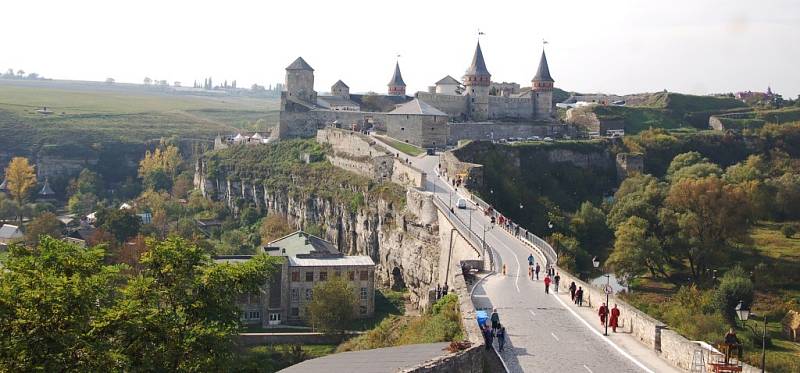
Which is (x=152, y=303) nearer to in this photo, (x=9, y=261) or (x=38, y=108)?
(x=9, y=261)

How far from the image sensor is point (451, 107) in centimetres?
8044

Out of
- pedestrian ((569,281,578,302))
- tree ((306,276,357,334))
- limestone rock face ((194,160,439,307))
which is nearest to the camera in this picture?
pedestrian ((569,281,578,302))

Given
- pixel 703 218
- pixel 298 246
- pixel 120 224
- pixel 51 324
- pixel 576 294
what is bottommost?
pixel 120 224

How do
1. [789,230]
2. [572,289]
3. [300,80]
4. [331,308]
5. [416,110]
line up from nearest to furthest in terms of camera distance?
[572,289] < [331,308] < [789,230] < [416,110] < [300,80]

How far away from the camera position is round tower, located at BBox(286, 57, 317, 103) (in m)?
84.6

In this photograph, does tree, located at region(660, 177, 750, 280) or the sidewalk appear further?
tree, located at region(660, 177, 750, 280)

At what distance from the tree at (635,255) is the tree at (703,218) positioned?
2.02 m

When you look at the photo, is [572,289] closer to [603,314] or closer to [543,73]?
[603,314]

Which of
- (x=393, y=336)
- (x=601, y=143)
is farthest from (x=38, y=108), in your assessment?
(x=393, y=336)

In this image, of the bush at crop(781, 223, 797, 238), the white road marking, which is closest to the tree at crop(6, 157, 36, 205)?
the bush at crop(781, 223, 797, 238)

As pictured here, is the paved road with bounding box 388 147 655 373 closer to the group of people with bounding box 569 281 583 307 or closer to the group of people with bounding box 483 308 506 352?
the group of people with bounding box 483 308 506 352

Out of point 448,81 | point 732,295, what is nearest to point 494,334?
point 732,295

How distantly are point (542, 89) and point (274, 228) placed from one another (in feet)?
100

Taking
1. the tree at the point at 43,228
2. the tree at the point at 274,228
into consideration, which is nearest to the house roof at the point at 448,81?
the tree at the point at 274,228
